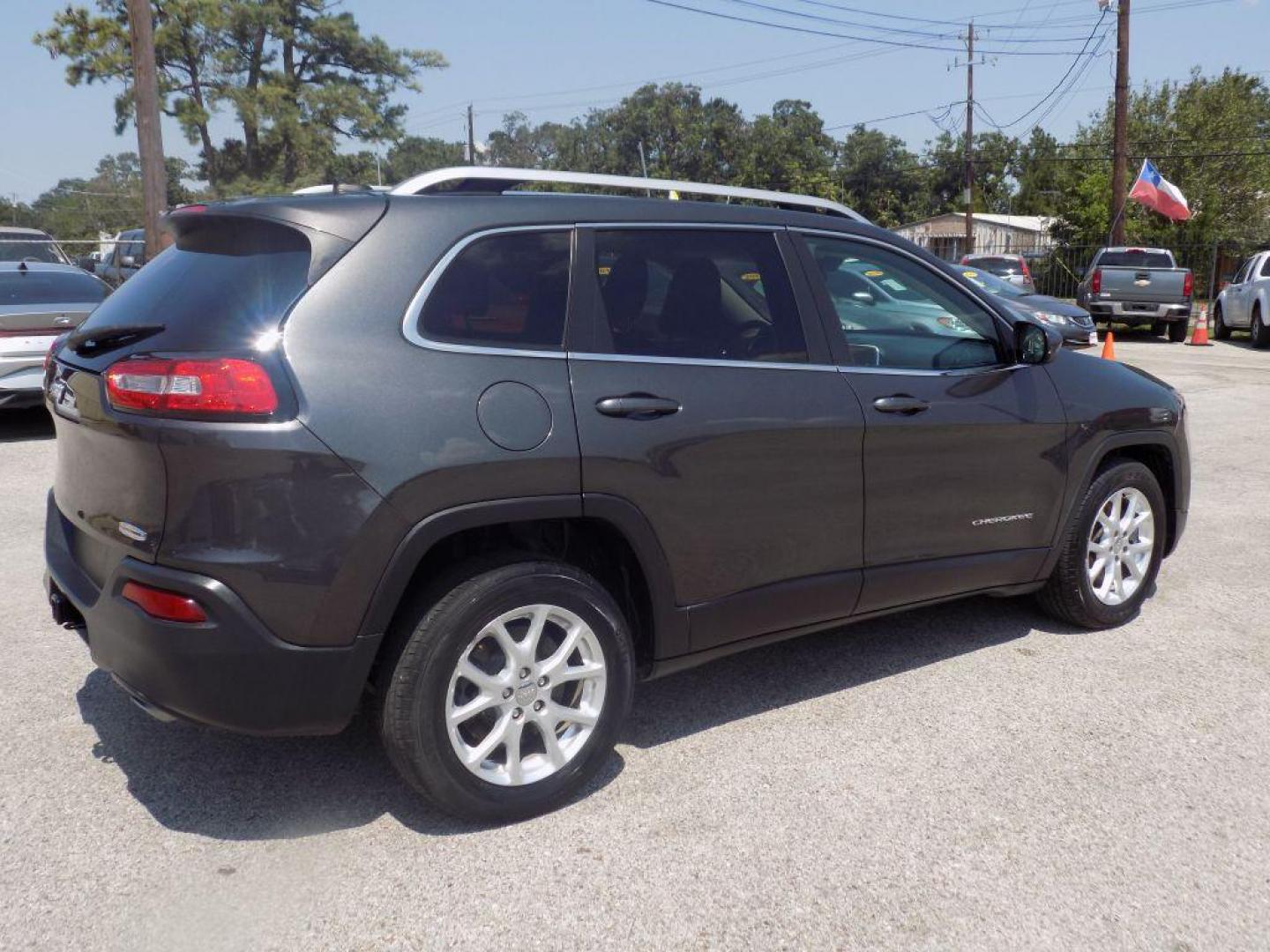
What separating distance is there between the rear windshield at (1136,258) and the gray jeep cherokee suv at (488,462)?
21531mm

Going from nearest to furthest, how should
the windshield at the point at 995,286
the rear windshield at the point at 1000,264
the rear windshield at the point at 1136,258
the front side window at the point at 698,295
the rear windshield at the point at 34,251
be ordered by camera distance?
the front side window at the point at 698,295 → the windshield at the point at 995,286 → the rear windshield at the point at 34,251 → the rear windshield at the point at 1136,258 → the rear windshield at the point at 1000,264

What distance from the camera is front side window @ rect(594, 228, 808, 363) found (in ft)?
11.6

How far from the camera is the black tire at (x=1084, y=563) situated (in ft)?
15.8

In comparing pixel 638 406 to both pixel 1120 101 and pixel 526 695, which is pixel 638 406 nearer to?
pixel 526 695

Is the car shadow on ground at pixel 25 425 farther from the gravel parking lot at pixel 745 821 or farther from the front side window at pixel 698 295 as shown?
the front side window at pixel 698 295

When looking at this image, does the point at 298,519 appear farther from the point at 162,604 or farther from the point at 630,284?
the point at 630,284

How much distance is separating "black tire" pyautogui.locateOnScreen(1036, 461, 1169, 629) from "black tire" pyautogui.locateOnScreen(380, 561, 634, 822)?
2.32 meters

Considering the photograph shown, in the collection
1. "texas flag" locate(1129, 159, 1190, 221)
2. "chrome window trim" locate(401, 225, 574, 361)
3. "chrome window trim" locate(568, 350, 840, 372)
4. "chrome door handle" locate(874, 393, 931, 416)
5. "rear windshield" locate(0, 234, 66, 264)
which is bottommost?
"chrome door handle" locate(874, 393, 931, 416)

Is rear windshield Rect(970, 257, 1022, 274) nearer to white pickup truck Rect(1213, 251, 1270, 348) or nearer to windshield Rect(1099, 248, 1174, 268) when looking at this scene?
windshield Rect(1099, 248, 1174, 268)

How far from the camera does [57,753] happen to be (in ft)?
12.2

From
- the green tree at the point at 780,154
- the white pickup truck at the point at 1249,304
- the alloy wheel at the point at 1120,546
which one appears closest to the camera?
the alloy wheel at the point at 1120,546

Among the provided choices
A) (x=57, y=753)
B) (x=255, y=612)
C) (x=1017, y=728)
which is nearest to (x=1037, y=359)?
(x=1017, y=728)

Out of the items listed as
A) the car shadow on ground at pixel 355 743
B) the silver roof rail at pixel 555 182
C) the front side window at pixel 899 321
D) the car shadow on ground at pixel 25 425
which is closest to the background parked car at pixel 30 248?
the car shadow on ground at pixel 25 425

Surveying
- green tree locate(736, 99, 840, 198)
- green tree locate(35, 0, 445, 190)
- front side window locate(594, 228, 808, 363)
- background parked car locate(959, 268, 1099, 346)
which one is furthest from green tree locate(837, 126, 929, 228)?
front side window locate(594, 228, 808, 363)
